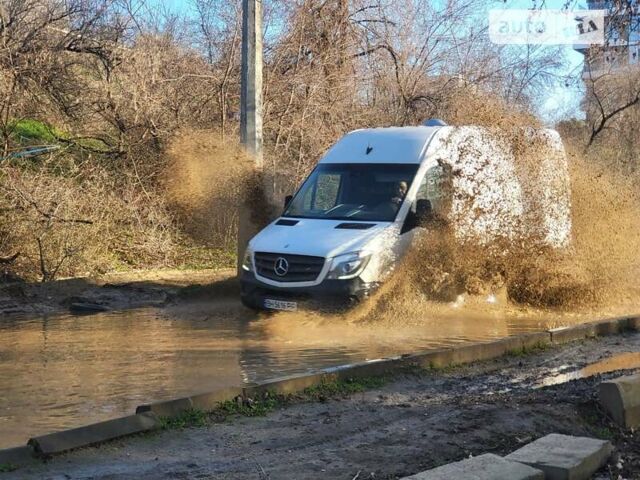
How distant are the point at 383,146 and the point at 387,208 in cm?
129

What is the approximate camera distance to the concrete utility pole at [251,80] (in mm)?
13508

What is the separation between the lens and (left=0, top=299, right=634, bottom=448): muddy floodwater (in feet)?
22.7

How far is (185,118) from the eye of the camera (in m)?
17.5

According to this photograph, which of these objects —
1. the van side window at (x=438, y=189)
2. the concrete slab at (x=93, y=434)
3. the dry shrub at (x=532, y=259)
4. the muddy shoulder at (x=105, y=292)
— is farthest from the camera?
the muddy shoulder at (x=105, y=292)

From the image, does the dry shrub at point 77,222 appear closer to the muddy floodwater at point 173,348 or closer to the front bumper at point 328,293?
the muddy floodwater at point 173,348

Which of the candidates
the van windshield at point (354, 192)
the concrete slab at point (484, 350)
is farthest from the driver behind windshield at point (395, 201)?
the concrete slab at point (484, 350)

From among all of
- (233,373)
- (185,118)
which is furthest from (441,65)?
(233,373)

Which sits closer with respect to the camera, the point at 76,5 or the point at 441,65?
the point at 76,5

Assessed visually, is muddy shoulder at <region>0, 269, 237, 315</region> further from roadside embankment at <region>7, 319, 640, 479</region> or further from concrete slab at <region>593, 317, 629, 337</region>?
roadside embankment at <region>7, 319, 640, 479</region>

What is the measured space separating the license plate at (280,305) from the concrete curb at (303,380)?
8.57 feet

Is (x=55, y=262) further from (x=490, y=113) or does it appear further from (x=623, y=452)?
(x=623, y=452)

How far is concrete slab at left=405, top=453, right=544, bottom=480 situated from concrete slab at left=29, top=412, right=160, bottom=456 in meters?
2.02

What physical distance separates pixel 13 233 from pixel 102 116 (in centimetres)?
438

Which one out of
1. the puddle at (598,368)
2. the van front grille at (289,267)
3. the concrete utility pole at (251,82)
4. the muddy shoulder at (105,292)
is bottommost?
the puddle at (598,368)
